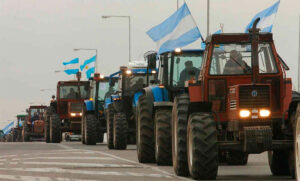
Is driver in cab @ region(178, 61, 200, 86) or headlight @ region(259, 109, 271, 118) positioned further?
driver in cab @ region(178, 61, 200, 86)

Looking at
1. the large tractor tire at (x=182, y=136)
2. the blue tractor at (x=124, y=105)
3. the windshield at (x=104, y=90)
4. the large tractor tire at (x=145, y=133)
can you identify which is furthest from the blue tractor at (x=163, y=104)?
the windshield at (x=104, y=90)

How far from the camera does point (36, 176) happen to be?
1595cm

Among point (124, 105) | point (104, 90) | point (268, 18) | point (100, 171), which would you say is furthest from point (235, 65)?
point (104, 90)

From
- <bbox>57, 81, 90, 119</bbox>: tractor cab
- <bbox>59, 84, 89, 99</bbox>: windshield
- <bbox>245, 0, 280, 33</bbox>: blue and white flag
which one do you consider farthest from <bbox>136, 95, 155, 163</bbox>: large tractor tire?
<bbox>59, 84, 89, 99</bbox>: windshield

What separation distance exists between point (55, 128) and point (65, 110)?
5.15ft

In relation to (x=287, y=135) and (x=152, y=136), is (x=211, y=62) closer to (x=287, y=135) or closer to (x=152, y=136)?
(x=287, y=135)

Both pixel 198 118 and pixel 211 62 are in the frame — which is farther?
pixel 211 62

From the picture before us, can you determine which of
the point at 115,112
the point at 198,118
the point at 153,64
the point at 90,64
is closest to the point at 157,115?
the point at 153,64

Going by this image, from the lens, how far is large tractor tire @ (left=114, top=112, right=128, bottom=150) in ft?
96.8

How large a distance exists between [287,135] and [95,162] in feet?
23.8

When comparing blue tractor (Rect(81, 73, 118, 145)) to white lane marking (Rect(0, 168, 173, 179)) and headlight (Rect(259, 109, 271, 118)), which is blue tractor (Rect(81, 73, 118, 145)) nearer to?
white lane marking (Rect(0, 168, 173, 179))

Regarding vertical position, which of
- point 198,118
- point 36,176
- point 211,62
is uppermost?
point 211,62

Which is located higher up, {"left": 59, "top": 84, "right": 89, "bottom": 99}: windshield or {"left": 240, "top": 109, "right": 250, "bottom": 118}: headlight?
{"left": 59, "top": 84, "right": 89, "bottom": 99}: windshield

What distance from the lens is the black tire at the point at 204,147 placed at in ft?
46.5
